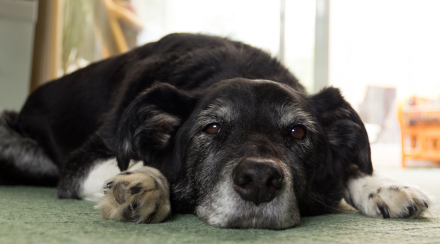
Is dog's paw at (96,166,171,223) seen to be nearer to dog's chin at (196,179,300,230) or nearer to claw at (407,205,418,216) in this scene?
dog's chin at (196,179,300,230)

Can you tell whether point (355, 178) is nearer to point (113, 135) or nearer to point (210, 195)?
point (210, 195)

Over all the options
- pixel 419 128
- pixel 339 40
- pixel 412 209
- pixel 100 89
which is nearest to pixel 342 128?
pixel 412 209

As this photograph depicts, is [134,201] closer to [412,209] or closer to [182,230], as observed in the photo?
[182,230]

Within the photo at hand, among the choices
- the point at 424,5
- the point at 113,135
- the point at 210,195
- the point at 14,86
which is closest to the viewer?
the point at 210,195

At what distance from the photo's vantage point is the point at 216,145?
186 cm

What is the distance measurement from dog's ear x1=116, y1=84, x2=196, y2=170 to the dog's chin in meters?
0.62

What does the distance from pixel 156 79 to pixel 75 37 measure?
4.66m

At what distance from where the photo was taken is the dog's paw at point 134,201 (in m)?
1.58

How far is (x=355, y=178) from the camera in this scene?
7.40 ft

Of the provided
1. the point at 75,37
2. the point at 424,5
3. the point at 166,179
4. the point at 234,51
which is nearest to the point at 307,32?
the point at 424,5

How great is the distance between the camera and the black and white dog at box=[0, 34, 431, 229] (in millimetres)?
1584

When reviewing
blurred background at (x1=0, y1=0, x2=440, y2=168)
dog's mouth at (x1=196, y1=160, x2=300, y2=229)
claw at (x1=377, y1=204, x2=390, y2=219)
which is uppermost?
blurred background at (x1=0, y1=0, x2=440, y2=168)

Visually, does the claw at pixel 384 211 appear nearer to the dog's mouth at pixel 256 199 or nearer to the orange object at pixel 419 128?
the dog's mouth at pixel 256 199

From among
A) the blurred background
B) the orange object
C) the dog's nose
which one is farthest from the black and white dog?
the orange object
